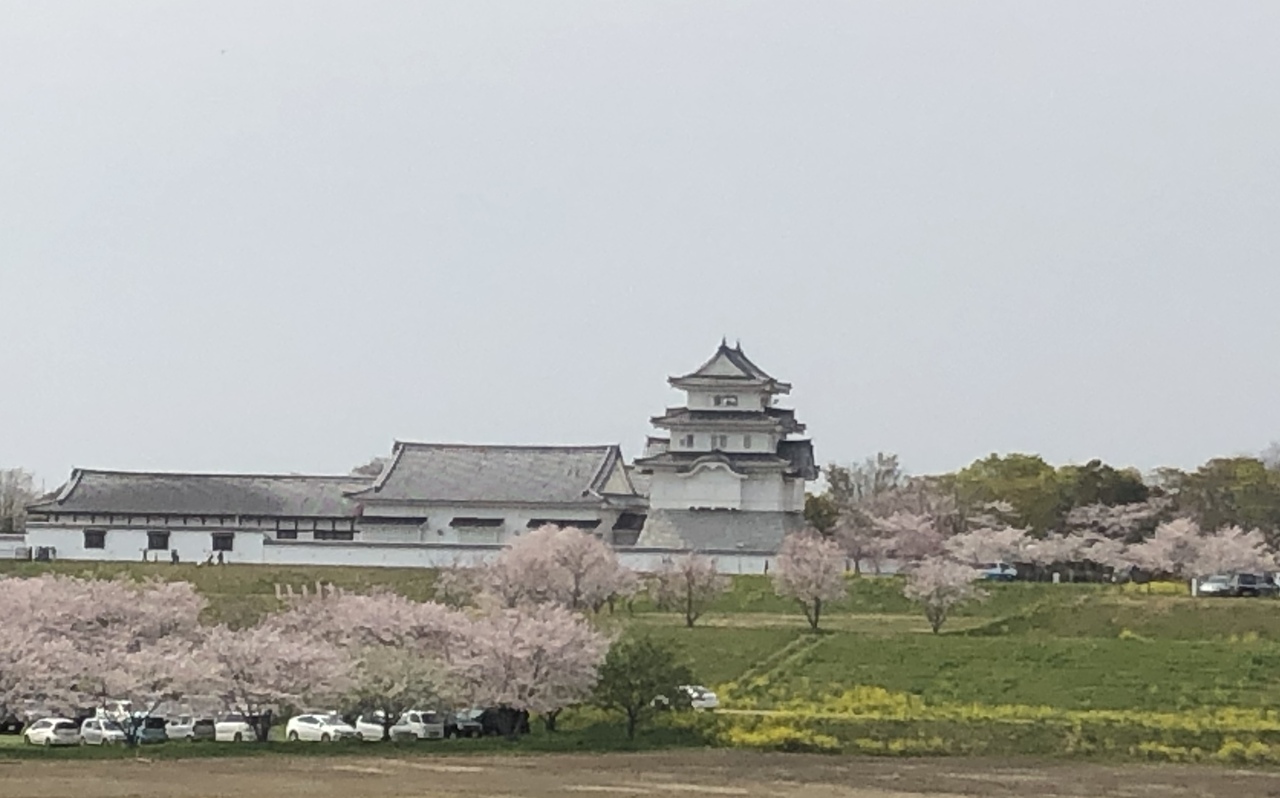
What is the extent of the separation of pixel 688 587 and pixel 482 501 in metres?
15.2

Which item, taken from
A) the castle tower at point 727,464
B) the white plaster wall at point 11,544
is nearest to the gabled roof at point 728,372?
the castle tower at point 727,464

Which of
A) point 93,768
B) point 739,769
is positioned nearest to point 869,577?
point 739,769

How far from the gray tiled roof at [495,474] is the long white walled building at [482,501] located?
42 millimetres

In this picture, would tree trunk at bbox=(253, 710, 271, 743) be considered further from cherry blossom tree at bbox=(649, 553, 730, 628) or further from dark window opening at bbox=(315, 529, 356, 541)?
dark window opening at bbox=(315, 529, 356, 541)

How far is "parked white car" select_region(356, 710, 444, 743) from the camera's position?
33.1 metres

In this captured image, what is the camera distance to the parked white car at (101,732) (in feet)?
104

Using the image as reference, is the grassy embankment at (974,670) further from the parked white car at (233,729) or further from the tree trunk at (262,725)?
the parked white car at (233,729)

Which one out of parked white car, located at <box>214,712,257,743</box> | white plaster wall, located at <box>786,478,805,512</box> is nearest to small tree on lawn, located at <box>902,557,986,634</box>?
white plaster wall, located at <box>786,478,805,512</box>

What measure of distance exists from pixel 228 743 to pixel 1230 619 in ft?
74.5

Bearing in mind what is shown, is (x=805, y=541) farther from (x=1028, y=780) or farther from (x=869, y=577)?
(x=1028, y=780)

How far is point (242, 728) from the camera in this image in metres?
33.5

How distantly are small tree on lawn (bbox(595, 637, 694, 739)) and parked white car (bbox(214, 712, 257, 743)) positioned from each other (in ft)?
18.5

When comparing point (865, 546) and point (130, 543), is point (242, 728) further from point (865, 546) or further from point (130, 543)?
point (865, 546)

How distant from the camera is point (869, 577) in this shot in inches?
2112
